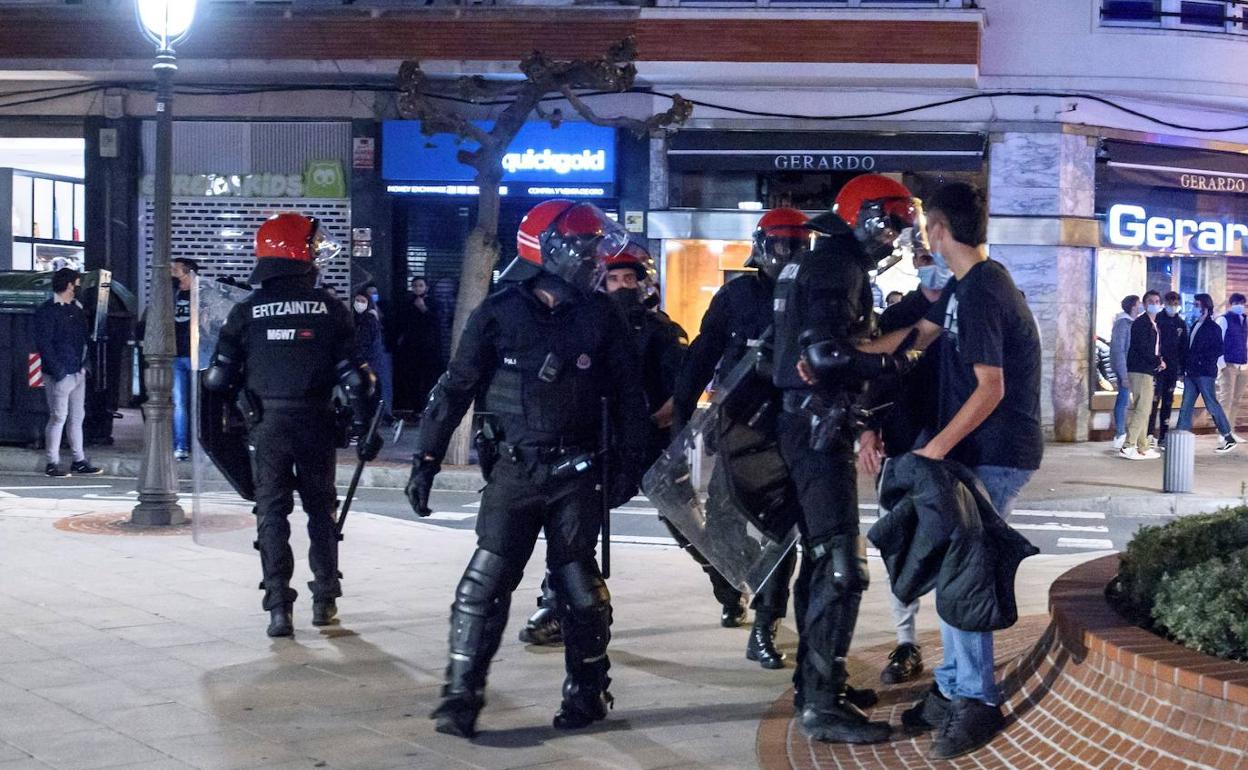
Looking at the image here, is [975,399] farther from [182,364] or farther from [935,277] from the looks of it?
[182,364]

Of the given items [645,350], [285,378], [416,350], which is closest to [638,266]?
[645,350]

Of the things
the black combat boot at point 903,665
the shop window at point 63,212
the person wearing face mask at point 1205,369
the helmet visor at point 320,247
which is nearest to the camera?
the black combat boot at point 903,665

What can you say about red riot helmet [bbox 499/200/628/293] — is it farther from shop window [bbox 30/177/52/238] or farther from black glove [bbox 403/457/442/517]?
shop window [bbox 30/177/52/238]

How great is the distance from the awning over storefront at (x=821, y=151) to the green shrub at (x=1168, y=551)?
1342cm

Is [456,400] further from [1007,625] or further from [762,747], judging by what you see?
[1007,625]

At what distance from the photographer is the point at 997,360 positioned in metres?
5.45

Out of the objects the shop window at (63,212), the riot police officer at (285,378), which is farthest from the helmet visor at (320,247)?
the shop window at (63,212)

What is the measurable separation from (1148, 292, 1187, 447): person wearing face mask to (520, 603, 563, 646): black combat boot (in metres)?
11.6

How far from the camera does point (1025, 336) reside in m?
5.61

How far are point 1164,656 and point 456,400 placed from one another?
2606 mm

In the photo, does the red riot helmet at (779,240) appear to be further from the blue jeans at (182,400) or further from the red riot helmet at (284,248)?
the blue jeans at (182,400)

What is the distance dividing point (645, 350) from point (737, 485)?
68.5 inches

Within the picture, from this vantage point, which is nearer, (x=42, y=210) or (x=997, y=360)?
(x=997, y=360)

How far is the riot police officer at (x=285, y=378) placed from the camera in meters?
7.39
